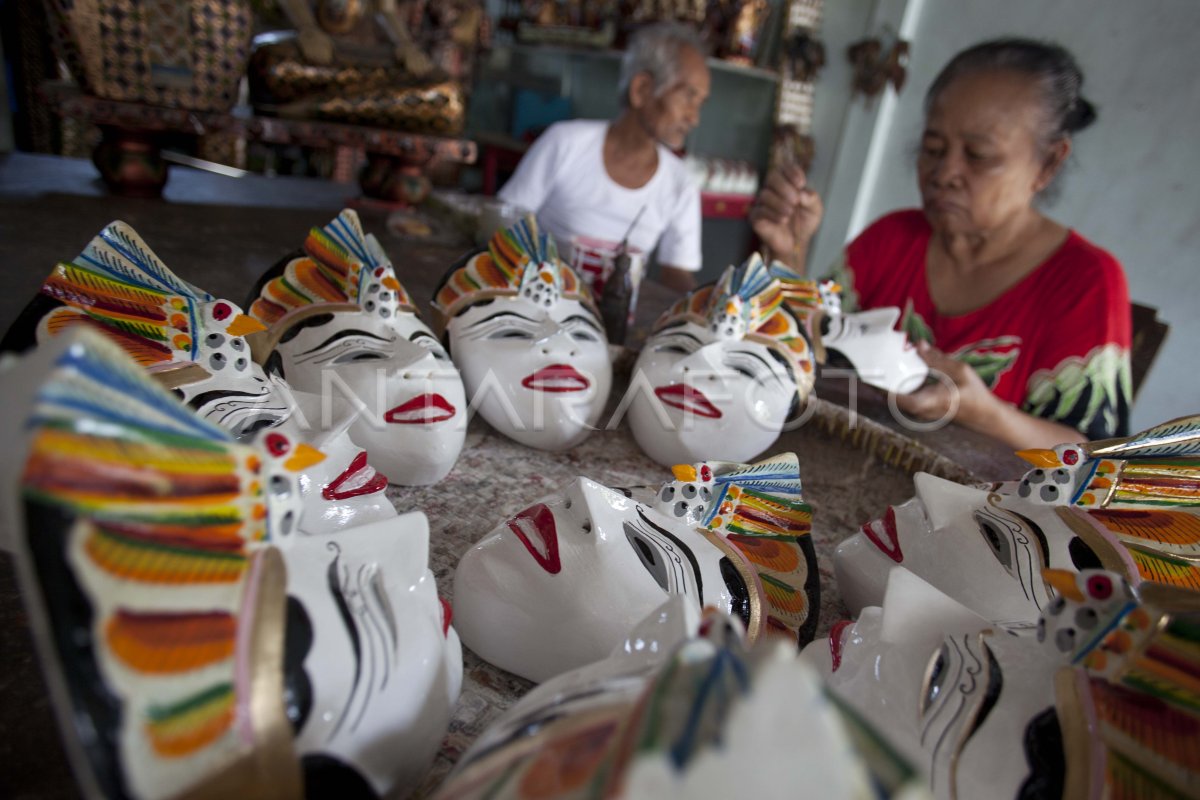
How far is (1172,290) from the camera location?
10.1ft

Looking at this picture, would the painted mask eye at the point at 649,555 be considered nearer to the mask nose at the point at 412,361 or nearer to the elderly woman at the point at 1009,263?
the mask nose at the point at 412,361

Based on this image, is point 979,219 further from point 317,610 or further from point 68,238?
point 68,238

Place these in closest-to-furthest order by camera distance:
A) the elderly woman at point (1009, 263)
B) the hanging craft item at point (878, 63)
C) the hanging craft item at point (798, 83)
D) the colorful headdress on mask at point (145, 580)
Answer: the colorful headdress on mask at point (145, 580), the elderly woman at point (1009, 263), the hanging craft item at point (878, 63), the hanging craft item at point (798, 83)

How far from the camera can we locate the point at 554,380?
1.27 m

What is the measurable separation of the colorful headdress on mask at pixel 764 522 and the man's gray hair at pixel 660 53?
1.90 metres

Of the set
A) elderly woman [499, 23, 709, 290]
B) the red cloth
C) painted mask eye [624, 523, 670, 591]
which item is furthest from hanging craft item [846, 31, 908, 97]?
painted mask eye [624, 523, 670, 591]

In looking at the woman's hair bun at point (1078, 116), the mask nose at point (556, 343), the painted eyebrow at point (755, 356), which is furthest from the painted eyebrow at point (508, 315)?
the woman's hair bun at point (1078, 116)

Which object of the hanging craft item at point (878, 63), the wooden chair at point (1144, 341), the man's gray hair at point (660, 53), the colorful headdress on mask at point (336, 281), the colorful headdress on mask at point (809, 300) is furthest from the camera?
the hanging craft item at point (878, 63)

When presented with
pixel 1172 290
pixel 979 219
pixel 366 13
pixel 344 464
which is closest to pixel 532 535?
pixel 344 464

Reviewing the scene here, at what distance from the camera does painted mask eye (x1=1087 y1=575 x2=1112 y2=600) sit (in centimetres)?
57

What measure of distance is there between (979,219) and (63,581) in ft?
6.77

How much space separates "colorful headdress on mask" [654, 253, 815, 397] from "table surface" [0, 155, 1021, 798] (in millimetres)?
169

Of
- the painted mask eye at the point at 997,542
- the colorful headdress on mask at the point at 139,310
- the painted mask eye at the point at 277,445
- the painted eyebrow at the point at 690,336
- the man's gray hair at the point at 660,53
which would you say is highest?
the man's gray hair at the point at 660,53

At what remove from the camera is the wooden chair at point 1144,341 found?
2371mm
